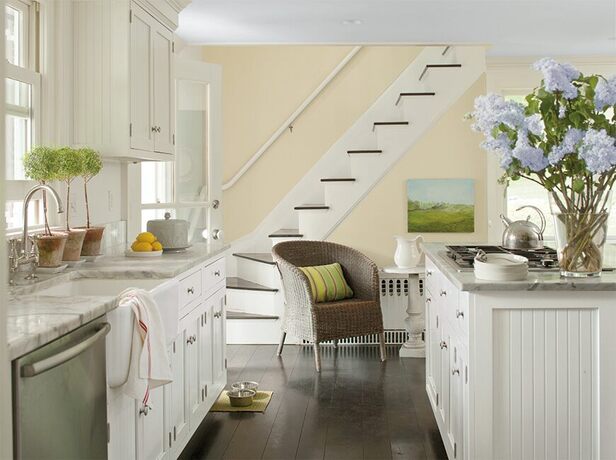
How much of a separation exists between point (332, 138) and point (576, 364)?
5.03 meters

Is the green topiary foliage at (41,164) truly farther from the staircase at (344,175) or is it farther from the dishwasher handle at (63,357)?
the staircase at (344,175)

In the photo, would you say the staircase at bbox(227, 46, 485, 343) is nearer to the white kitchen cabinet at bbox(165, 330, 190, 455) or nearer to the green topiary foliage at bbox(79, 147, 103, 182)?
the white kitchen cabinet at bbox(165, 330, 190, 455)

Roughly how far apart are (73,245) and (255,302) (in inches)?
121

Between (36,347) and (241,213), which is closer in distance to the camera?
(36,347)

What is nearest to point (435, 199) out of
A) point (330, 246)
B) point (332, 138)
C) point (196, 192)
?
point (332, 138)

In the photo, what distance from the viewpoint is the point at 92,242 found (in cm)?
364

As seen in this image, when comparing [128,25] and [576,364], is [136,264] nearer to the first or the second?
[128,25]

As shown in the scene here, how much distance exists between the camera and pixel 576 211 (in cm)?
293

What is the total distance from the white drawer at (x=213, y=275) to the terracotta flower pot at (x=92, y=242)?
595 millimetres

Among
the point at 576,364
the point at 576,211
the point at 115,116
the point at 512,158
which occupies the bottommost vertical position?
the point at 576,364

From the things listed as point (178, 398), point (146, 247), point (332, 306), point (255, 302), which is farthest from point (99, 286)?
point (255, 302)

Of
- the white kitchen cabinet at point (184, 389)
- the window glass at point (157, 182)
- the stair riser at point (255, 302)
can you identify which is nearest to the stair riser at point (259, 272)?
the stair riser at point (255, 302)

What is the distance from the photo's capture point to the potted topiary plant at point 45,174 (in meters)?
3.12

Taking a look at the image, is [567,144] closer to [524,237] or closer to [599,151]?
[599,151]
